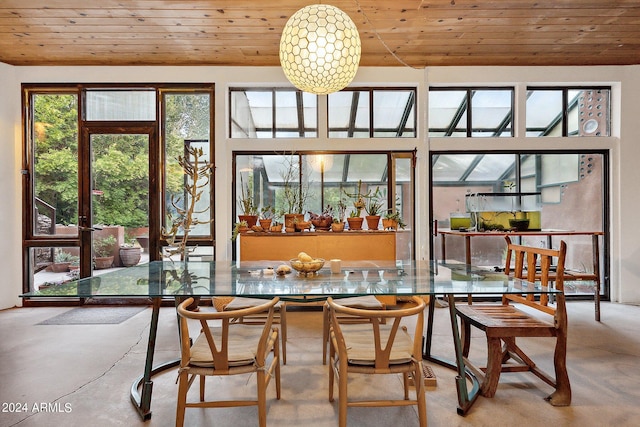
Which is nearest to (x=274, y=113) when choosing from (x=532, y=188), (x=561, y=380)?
(x=532, y=188)

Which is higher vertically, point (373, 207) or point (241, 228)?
point (373, 207)

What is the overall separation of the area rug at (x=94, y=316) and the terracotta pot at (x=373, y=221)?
284 cm

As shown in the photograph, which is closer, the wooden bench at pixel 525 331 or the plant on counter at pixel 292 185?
the wooden bench at pixel 525 331

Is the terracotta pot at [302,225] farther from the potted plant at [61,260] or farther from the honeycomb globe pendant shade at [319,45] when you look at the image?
the potted plant at [61,260]

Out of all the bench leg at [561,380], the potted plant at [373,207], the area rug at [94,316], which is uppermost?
the potted plant at [373,207]

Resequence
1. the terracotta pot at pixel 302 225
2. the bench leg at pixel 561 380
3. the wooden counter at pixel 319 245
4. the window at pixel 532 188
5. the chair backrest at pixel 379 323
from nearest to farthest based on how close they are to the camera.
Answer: the chair backrest at pixel 379 323, the bench leg at pixel 561 380, the wooden counter at pixel 319 245, the terracotta pot at pixel 302 225, the window at pixel 532 188

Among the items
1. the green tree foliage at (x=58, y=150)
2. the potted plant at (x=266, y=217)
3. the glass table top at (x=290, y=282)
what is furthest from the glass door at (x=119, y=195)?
the glass table top at (x=290, y=282)

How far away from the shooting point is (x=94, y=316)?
3857 mm

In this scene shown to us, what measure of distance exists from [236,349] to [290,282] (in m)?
0.47

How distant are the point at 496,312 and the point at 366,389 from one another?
1039 mm

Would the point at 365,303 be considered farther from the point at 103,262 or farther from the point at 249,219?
the point at 103,262

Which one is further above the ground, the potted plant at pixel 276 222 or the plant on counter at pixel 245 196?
the plant on counter at pixel 245 196

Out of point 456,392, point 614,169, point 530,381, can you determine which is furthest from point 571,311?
point 456,392

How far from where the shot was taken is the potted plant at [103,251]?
4.41 metres
